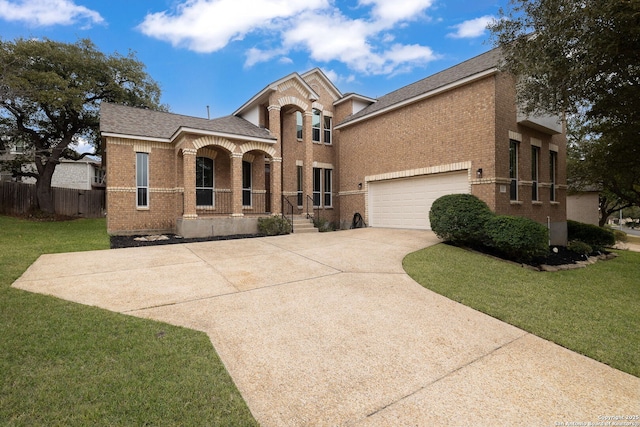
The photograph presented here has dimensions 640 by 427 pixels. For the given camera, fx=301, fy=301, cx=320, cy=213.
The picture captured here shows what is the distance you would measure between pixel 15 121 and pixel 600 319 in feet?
87.2

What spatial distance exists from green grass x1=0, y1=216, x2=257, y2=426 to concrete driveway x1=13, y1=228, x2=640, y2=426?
0.77ft

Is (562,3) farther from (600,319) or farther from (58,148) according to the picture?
(58,148)

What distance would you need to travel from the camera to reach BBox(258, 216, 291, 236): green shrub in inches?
476

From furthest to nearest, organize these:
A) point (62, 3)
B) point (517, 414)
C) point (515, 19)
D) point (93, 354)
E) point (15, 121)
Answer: point (15, 121) < point (62, 3) < point (515, 19) < point (93, 354) < point (517, 414)

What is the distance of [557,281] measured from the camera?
6859 mm

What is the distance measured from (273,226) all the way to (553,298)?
9119 mm

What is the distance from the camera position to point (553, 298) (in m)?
5.32

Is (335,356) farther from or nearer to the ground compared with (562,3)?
nearer to the ground

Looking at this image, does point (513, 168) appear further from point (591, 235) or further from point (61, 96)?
point (61, 96)

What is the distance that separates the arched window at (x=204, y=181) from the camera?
516 inches

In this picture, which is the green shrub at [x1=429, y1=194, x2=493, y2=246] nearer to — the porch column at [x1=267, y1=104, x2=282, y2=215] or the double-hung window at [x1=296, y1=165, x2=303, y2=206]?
the porch column at [x1=267, y1=104, x2=282, y2=215]

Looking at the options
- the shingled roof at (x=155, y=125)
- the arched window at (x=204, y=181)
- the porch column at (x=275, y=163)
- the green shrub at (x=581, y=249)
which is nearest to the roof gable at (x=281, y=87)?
the porch column at (x=275, y=163)

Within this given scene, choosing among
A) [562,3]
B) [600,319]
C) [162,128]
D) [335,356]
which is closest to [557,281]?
[600,319]

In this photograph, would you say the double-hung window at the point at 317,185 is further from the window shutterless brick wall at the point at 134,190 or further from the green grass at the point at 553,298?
the green grass at the point at 553,298
